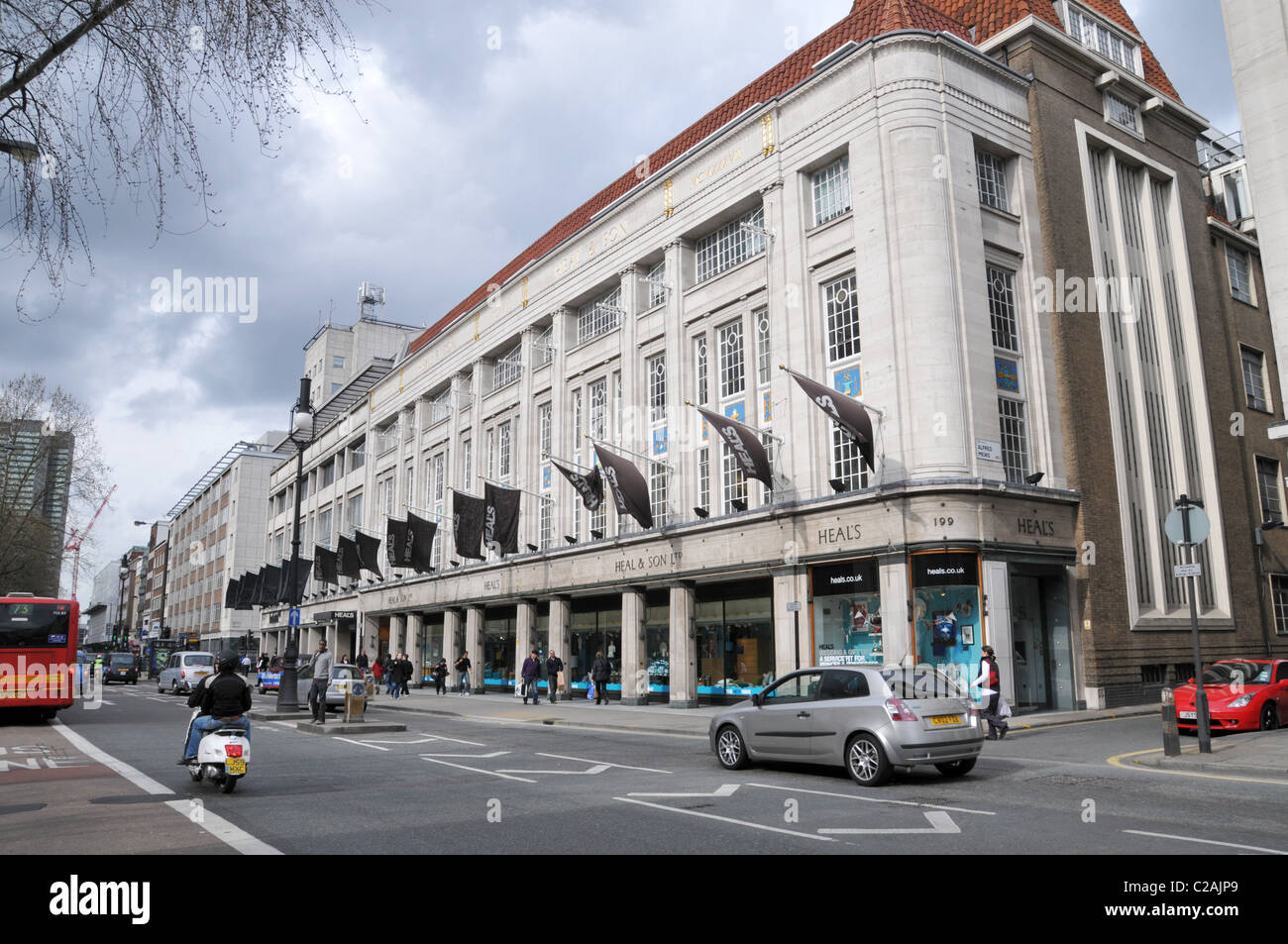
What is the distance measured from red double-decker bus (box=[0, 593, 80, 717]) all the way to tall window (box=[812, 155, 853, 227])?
73.8 ft

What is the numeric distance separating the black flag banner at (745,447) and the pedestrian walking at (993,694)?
8.22 metres

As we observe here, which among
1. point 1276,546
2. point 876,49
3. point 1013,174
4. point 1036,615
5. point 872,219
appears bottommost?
point 1036,615

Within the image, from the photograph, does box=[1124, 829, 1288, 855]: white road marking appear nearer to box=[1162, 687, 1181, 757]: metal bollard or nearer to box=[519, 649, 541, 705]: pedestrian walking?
box=[1162, 687, 1181, 757]: metal bollard

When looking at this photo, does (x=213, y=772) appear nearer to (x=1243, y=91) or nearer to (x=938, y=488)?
(x=938, y=488)

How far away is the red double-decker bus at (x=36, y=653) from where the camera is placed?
70.3ft

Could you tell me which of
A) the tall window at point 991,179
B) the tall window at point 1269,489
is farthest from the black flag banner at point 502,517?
the tall window at point 1269,489

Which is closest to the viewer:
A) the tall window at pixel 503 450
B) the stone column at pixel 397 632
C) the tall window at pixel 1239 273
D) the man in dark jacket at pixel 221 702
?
the man in dark jacket at pixel 221 702

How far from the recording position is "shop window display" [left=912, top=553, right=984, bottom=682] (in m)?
21.1

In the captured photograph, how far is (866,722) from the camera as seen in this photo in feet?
37.4

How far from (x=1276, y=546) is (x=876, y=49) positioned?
2304 cm

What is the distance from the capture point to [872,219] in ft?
77.9

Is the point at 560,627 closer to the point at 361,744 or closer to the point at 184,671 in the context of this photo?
the point at 361,744

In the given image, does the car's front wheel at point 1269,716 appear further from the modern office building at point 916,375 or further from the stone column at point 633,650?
the stone column at point 633,650

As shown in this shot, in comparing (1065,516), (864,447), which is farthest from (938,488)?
(1065,516)
